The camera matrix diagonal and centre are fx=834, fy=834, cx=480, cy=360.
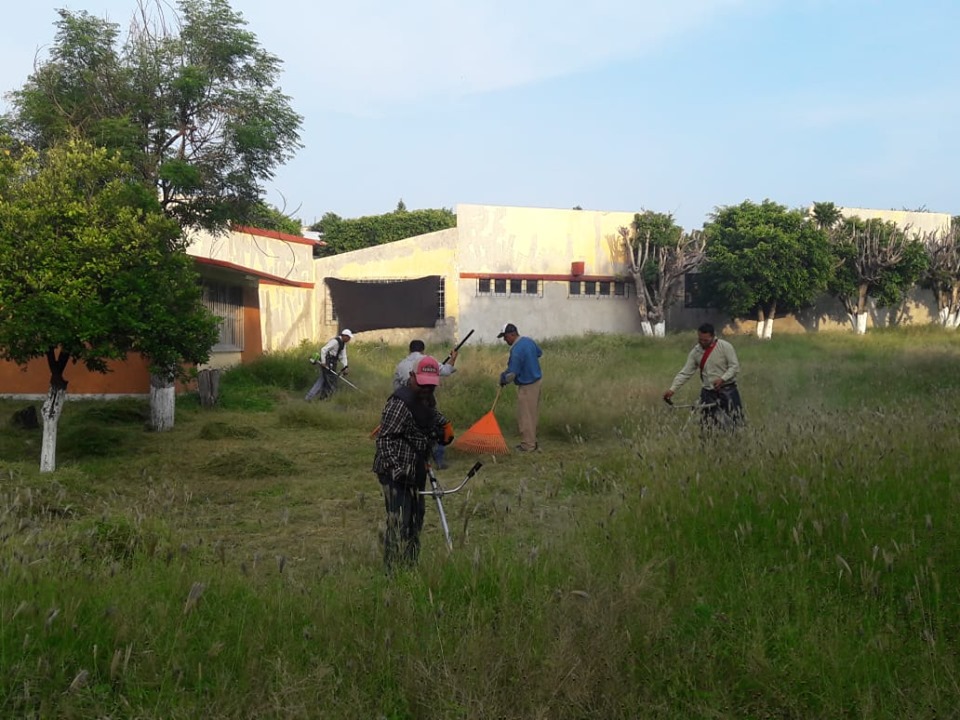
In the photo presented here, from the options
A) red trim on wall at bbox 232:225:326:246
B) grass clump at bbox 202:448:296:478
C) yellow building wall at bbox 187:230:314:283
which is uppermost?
red trim on wall at bbox 232:225:326:246

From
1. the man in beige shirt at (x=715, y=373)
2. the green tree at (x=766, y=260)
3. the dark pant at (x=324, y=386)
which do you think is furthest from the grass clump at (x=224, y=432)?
the green tree at (x=766, y=260)

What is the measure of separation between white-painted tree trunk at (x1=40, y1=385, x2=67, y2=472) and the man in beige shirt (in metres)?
6.85

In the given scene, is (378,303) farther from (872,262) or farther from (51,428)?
(51,428)

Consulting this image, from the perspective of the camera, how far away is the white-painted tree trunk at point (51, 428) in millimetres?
9406

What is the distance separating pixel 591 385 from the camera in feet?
47.1

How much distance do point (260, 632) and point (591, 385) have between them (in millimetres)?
11194

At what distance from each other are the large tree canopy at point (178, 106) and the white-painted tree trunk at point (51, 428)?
4.22m

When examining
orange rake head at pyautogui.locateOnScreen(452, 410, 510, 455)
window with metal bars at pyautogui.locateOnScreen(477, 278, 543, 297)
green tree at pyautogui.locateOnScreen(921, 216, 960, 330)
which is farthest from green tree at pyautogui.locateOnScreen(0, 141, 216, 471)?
green tree at pyautogui.locateOnScreen(921, 216, 960, 330)

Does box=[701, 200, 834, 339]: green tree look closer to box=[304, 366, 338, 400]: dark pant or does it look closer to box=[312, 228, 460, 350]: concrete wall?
box=[312, 228, 460, 350]: concrete wall

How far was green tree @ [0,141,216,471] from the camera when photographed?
8.75 meters

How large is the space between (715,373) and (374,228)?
35.0 meters

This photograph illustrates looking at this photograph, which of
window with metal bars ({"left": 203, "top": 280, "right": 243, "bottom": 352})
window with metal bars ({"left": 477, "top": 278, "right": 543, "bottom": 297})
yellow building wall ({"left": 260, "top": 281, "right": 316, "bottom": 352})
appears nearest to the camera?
window with metal bars ({"left": 203, "top": 280, "right": 243, "bottom": 352})

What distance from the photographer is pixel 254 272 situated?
19734mm

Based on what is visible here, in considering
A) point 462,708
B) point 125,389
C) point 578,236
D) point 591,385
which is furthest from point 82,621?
point 578,236
